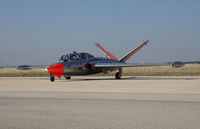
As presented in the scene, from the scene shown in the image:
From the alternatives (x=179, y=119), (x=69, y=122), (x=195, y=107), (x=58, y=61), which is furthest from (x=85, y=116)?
(x=58, y=61)

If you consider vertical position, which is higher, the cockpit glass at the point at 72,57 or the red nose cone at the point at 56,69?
the cockpit glass at the point at 72,57

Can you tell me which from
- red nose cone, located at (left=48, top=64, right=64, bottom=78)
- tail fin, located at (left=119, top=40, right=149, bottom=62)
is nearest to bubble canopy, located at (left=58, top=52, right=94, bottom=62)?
red nose cone, located at (left=48, top=64, right=64, bottom=78)

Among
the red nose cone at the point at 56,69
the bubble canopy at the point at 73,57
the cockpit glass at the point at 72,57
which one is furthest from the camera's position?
the cockpit glass at the point at 72,57

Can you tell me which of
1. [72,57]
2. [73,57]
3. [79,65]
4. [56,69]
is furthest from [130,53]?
[56,69]

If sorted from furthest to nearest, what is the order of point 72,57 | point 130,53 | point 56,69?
point 130,53 → point 72,57 → point 56,69

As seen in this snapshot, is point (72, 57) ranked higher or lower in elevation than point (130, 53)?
lower

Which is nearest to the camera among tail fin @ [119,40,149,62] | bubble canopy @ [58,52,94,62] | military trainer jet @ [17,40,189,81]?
military trainer jet @ [17,40,189,81]

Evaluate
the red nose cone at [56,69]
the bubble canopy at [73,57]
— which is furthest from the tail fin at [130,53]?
the red nose cone at [56,69]

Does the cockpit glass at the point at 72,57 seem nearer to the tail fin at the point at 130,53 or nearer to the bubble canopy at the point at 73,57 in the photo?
the bubble canopy at the point at 73,57

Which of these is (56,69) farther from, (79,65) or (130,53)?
(130,53)

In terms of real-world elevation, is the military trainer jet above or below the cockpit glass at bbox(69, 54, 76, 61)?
below

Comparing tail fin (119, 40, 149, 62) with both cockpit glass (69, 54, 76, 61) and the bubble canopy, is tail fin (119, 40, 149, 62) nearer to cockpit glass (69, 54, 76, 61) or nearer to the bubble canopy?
the bubble canopy

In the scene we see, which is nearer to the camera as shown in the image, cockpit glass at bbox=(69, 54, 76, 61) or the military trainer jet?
the military trainer jet

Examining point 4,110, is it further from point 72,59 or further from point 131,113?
point 72,59
